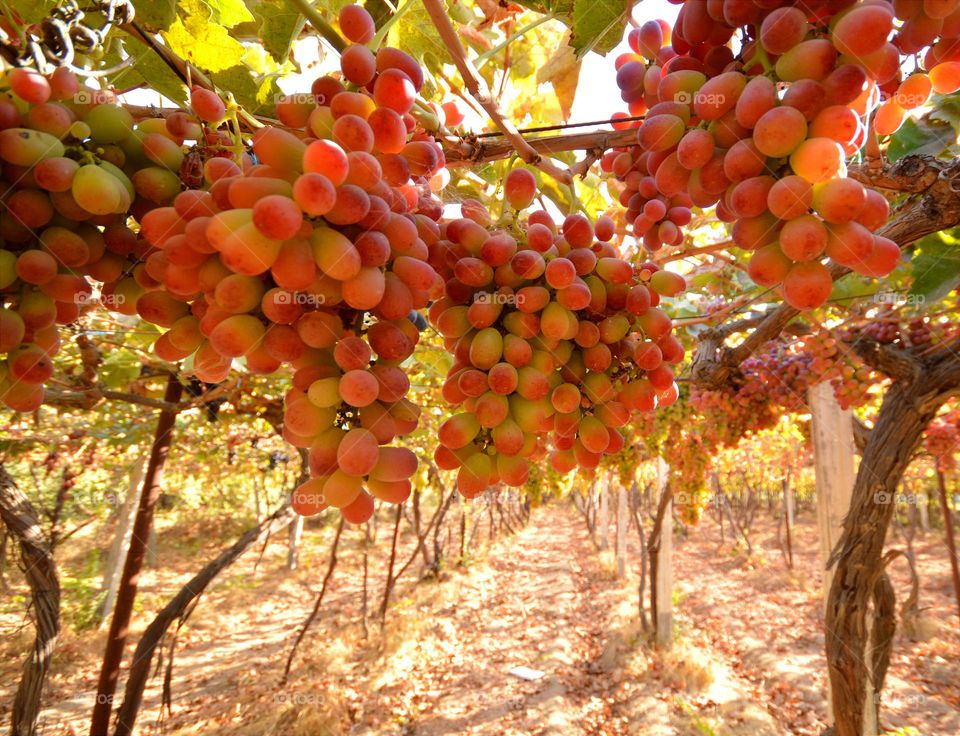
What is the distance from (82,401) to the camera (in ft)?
11.4

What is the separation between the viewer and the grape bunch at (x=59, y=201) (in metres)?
0.74

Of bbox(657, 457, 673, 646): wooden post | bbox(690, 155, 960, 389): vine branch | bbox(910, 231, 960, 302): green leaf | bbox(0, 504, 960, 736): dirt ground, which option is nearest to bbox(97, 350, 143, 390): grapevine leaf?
bbox(0, 504, 960, 736): dirt ground

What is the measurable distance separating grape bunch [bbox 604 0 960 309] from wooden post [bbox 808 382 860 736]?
13.2ft

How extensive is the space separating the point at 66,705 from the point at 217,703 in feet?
6.03

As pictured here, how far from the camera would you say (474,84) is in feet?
3.33

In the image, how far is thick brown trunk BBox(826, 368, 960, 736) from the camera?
111 inches

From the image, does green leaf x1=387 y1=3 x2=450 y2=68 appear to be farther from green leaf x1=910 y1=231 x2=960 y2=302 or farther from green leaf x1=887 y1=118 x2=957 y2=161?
green leaf x1=910 y1=231 x2=960 y2=302

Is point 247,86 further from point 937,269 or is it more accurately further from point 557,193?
point 937,269

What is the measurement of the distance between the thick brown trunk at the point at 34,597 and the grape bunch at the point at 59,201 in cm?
361

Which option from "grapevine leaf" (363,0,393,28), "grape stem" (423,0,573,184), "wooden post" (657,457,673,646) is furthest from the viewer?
"wooden post" (657,457,673,646)

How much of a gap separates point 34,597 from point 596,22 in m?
4.52

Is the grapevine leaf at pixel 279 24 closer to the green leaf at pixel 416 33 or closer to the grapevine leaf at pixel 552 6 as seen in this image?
the green leaf at pixel 416 33

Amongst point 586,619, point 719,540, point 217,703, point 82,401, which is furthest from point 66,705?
point 719,540

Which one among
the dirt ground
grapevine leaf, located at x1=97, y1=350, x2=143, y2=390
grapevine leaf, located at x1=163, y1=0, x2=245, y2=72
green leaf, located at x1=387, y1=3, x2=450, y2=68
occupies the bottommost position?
the dirt ground
